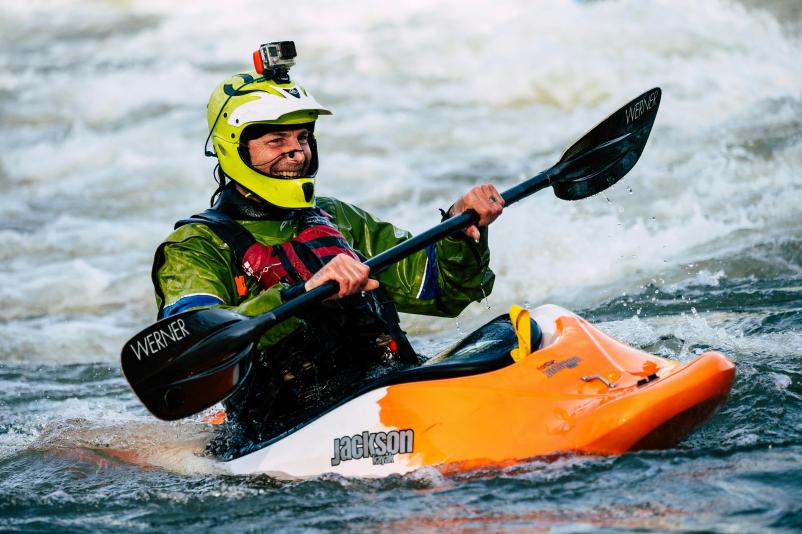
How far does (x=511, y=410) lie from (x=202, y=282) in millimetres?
1029

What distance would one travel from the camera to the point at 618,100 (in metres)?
12.3

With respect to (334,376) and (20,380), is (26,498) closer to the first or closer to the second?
(334,376)

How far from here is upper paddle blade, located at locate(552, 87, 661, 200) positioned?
14.9ft

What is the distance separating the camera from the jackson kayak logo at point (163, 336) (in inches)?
141

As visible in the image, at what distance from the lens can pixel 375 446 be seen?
3580mm

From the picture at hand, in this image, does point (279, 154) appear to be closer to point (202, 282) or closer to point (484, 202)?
point (202, 282)

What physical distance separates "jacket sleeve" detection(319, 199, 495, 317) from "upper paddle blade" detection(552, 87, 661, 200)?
49 centimetres

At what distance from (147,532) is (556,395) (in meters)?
1.21

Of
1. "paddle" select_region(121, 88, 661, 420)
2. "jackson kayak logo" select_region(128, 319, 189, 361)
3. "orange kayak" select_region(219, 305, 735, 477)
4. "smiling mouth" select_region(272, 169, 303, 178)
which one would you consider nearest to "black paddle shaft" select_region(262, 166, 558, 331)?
"paddle" select_region(121, 88, 661, 420)

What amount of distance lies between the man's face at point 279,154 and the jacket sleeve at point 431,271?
29 centimetres

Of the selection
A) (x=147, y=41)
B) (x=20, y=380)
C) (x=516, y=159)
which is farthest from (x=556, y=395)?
(x=147, y=41)

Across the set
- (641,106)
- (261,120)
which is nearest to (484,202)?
(261,120)

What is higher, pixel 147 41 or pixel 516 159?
pixel 147 41

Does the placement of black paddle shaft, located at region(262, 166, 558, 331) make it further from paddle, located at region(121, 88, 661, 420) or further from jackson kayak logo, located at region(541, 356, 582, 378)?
jackson kayak logo, located at region(541, 356, 582, 378)
